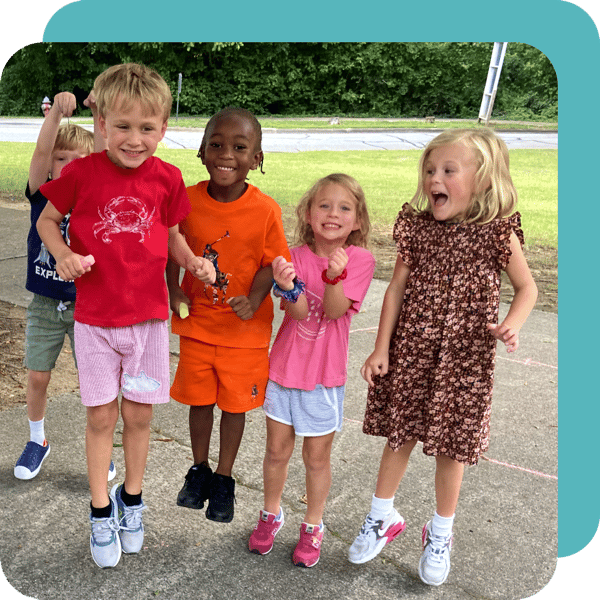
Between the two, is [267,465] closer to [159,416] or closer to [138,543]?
[138,543]

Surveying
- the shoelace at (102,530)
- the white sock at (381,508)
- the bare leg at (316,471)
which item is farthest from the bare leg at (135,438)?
the white sock at (381,508)

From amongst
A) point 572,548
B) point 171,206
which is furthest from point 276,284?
point 572,548

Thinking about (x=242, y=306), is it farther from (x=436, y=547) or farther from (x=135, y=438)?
(x=436, y=547)

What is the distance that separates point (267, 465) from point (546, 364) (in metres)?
1.81

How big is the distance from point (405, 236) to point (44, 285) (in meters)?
1.21

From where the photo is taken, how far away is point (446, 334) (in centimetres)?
239

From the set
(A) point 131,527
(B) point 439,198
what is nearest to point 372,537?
(A) point 131,527

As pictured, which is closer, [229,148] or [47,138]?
[229,148]

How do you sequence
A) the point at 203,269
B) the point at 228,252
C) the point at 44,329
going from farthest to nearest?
the point at 44,329, the point at 228,252, the point at 203,269

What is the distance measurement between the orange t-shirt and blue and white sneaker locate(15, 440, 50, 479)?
3.10 feet

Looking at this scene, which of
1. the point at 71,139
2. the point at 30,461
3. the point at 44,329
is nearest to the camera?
the point at 71,139

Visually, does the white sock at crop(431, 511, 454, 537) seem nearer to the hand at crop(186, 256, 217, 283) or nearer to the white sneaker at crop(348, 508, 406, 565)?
the white sneaker at crop(348, 508, 406, 565)

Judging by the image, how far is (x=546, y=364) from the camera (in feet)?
12.8

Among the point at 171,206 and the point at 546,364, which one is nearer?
the point at 171,206
